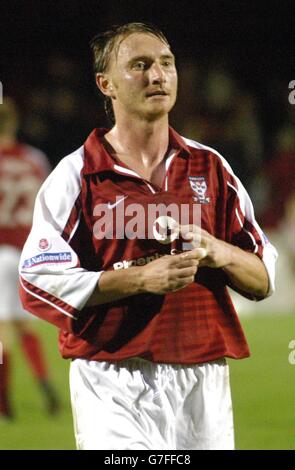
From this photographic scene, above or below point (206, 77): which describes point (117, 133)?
below

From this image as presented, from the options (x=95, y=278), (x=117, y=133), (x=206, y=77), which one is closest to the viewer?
(x=95, y=278)

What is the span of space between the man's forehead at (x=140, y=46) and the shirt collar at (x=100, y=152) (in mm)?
278

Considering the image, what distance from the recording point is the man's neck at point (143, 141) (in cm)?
355

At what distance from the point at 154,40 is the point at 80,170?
0.47 meters

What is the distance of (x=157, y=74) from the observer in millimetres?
3443

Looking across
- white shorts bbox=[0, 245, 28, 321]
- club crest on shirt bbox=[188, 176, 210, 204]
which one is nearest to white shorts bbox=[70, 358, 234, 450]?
club crest on shirt bbox=[188, 176, 210, 204]

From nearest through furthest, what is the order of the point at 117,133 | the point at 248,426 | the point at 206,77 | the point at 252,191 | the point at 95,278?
the point at 95,278 < the point at 117,133 < the point at 248,426 < the point at 252,191 < the point at 206,77

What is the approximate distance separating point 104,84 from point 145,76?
246mm

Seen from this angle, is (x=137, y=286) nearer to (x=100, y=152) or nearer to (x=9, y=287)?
(x=100, y=152)

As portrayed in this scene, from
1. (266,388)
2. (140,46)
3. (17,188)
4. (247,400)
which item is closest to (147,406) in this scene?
(140,46)

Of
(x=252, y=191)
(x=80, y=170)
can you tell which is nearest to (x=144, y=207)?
(x=80, y=170)

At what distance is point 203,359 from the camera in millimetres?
3457

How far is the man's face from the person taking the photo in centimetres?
345

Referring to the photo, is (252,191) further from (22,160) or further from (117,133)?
(117,133)
